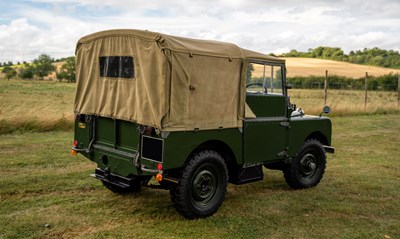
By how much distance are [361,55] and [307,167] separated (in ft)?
223

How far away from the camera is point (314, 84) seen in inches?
1532

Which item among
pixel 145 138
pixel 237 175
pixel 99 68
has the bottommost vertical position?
pixel 237 175

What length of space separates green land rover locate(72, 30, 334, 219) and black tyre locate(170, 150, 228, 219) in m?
0.01

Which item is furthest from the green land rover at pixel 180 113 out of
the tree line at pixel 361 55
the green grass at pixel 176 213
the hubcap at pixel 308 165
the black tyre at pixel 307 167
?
the tree line at pixel 361 55

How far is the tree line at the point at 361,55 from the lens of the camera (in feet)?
206

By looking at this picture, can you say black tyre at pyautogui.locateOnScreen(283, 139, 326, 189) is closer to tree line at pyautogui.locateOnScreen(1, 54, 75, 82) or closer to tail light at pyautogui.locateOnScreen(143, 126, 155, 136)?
tail light at pyautogui.locateOnScreen(143, 126, 155, 136)

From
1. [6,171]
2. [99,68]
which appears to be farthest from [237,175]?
[6,171]

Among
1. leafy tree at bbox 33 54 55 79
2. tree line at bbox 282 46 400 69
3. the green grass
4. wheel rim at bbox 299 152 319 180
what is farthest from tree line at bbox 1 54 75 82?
wheel rim at bbox 299 152 319 180

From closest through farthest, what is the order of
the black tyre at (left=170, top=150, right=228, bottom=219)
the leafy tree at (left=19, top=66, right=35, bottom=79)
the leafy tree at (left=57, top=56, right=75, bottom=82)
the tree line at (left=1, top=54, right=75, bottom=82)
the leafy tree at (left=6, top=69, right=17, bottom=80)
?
the black tyre at (left=170, top=150, right=228, bottom=219)
the leafy tree at (left=57, top=56, right=75, bottom=82)
the tree line at (left=1, top=54, right=75, bottom=82)
the leafy tree at (left=6, top=69, right=17, bottom=80)
the leafy tree at (left=19, top=66, right=35, bottom=79)

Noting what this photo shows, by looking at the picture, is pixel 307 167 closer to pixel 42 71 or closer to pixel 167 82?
pixel 167 82

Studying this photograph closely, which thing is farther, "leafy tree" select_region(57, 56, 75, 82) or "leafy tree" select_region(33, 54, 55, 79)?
"leafy tree" select_region(33, 54, 55, 79)

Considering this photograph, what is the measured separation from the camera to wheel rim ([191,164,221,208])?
5.55 meters

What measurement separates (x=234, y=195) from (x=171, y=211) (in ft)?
4.33

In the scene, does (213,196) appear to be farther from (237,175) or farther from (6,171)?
(6,171)
